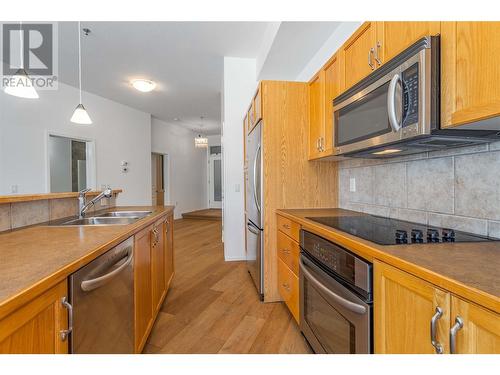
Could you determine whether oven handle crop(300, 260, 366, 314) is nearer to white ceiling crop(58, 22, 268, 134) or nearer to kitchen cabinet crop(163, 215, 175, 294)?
kitchen cabinet crop(163, 215, 175, 294)

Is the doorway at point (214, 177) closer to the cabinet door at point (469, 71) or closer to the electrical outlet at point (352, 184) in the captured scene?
the electrical outlet at point (352, 184)

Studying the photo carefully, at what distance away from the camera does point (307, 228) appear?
154 cm

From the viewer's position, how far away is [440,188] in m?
1.30

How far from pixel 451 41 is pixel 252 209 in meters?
1.98

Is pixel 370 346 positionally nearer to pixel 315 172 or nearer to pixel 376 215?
pixel 376 215

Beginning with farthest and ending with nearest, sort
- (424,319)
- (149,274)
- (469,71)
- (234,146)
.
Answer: (234,146) → (149,274) → (469,71) → (424,319)

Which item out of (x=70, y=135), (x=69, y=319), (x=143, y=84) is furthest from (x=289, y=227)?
(x=70, y=135)

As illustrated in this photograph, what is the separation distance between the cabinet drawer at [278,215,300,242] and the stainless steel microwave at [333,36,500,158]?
26.7 inches

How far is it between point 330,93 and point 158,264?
1903mm

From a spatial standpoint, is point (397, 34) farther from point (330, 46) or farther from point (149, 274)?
point (149, 274)

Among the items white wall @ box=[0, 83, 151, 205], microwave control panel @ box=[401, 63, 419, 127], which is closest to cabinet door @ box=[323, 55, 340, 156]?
microwave control panel @ box=[401, 63, 419, 127]

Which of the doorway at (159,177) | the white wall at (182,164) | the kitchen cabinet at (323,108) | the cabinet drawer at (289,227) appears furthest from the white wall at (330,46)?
the doorway at (159,177)

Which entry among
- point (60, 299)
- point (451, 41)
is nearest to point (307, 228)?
point (451, 41)

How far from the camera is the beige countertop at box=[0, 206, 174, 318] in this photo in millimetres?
625
